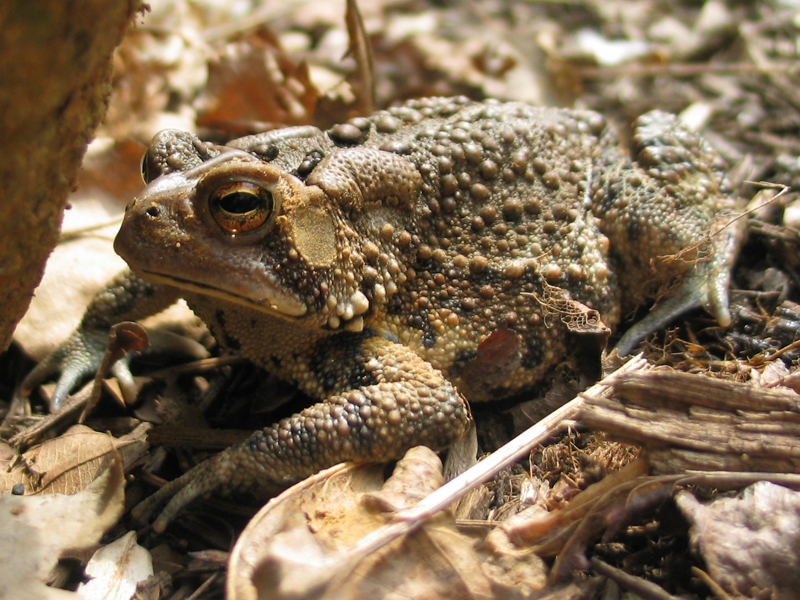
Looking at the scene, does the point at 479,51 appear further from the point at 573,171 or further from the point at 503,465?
the point at 503,465

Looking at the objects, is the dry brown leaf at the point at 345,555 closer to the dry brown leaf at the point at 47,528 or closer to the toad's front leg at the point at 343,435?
the toad's front leg at the point at 343,435

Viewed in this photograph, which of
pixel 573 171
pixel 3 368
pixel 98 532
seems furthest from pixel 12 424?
pixel 573 171

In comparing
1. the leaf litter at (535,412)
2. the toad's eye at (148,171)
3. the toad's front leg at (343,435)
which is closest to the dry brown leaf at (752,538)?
the leaf litter at (535,412)

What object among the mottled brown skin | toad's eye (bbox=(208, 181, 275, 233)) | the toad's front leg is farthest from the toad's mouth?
the toad's front leg

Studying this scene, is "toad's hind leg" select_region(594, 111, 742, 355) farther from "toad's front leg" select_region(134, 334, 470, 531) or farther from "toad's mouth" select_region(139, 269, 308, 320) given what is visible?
"toad's mouth" select_region(139, 269, 308, 320)

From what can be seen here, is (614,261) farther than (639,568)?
Yes

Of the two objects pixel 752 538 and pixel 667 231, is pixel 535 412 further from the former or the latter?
pixel 667 231

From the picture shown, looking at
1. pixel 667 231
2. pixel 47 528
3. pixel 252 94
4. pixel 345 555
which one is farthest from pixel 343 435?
pixel 252 94
